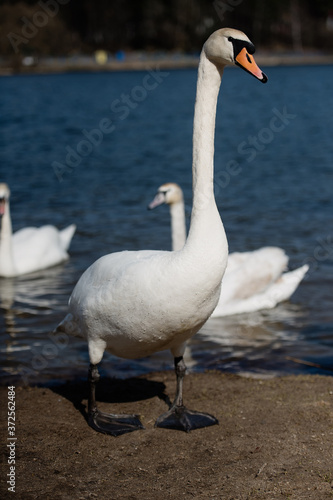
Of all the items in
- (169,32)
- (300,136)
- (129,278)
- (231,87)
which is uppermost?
(169,32)

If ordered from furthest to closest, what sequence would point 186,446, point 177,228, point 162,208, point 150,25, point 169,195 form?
point 150,25 → point 162,208 → point 169,195 → point 177,228 → point 186,446

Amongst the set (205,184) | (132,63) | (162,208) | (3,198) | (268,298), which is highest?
(132,63)

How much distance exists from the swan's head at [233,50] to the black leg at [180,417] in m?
2.09

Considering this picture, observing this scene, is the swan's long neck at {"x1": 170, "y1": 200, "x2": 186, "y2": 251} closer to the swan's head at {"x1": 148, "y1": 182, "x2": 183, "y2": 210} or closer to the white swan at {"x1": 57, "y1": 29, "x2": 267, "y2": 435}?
the swan's head at {"x1": 148, "y1": 182, "x2": 183, "y2": 210}

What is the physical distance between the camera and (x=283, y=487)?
3.88 meters

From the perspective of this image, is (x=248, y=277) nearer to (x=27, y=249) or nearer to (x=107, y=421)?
(x=27, y=249)

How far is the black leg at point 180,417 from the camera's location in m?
4.82

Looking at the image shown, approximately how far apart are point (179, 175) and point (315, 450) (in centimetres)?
1386

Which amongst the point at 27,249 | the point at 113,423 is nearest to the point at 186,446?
the point at 113,423

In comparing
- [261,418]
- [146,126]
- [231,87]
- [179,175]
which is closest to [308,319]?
[261,418]

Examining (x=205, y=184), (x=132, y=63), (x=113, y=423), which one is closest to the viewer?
(x=205, y=184)

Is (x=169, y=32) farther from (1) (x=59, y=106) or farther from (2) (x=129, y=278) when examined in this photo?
(2) (x=129, y=278)

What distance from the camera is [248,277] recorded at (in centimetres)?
877

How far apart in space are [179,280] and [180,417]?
118 cm
